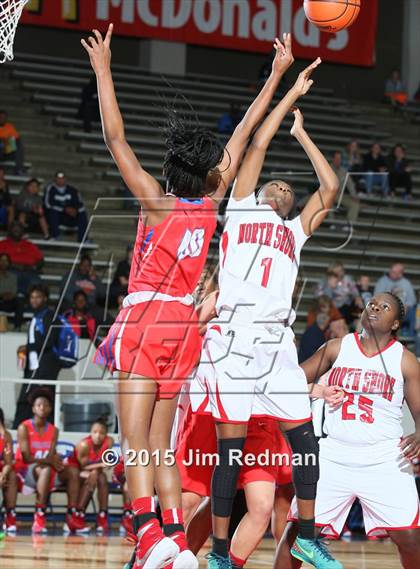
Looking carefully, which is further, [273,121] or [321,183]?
[321,183]

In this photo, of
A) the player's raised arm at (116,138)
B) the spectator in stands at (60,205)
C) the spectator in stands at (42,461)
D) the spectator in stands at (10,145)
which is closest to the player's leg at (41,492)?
the spectator in stands at (42,461)

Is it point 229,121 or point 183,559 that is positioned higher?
point 229,121

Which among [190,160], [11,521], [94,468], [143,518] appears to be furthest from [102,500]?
[190,160]

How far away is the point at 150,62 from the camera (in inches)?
910

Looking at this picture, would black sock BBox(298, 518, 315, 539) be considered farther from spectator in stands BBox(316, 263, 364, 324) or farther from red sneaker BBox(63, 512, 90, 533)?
spectator in stands BBox(316, 263, 364, 324)

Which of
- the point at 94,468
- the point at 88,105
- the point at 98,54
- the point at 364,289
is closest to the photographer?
the point at 98,54

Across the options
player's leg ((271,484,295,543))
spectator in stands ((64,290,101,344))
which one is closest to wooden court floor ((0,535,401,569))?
player's leg ((271,484,295,543))

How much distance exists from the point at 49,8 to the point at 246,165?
50.2ft

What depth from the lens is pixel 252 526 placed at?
20.7ft

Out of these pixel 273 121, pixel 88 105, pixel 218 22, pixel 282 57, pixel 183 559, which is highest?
pixel 218 22

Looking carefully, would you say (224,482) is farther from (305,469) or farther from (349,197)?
(349,197)

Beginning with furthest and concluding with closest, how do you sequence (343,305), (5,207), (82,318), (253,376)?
(5,207) < (343,305) < (82,318) < (253,376)

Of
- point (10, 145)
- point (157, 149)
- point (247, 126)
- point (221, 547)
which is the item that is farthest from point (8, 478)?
point (157, 149)

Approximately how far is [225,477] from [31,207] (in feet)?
35.8
